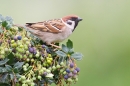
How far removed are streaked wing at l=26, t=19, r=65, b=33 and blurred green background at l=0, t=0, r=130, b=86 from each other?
112 centimetres

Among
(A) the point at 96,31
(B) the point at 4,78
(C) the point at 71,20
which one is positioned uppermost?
(C) the point at 71,20

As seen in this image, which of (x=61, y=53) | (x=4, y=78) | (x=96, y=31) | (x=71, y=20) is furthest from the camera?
(x=96, y=31)

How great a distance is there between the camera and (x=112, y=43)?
3.75 m

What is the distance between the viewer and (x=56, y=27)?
7.34 feet

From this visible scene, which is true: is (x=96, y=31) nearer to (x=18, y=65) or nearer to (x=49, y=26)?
(x=49, y=26)

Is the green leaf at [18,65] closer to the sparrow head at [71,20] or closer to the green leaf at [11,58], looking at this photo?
the green leaf at [11,58]

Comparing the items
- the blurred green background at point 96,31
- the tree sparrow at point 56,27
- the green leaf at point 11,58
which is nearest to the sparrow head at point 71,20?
the tree sparrow at point 56,27

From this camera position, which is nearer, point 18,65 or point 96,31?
point 18,65

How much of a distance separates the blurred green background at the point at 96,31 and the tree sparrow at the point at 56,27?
1098 millimetres

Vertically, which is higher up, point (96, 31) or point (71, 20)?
point (71, 20)

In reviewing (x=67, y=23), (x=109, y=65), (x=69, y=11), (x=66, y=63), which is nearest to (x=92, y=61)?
(x=109, y=65)

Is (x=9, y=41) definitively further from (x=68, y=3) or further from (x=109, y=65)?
(x=68, y=3)

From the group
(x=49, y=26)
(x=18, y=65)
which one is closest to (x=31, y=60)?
(x=18, y=65)

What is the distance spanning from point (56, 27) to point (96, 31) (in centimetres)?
165
